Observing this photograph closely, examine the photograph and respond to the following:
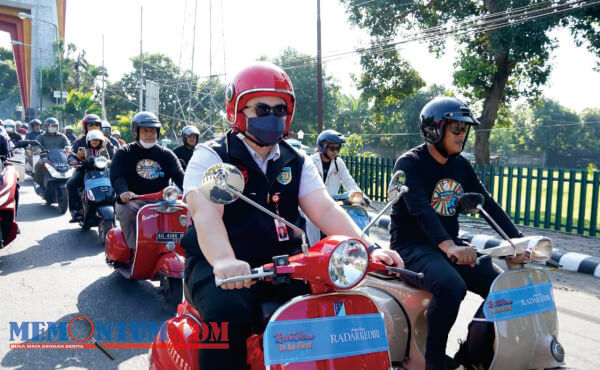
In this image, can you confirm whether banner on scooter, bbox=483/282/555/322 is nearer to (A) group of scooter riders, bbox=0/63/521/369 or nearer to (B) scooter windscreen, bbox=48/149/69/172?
(A) group of scooter riders, bbox=0/63/521/369

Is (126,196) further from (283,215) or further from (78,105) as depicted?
(78,105)

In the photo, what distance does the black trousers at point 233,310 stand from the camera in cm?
212

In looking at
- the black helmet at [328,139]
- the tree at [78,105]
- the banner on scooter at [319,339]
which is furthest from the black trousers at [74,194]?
the tree at [78,105]

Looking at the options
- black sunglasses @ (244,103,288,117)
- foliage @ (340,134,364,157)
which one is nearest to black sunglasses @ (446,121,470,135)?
black sunglasses @ (244,103,288,117)

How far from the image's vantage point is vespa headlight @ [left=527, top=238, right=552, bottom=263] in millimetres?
2744

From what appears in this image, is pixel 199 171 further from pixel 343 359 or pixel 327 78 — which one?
pixel 327 78

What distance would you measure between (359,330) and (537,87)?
49.1 ft

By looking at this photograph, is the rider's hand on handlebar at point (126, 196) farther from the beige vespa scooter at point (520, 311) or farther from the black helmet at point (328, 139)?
the beige vespa scooter at point (520, 311)

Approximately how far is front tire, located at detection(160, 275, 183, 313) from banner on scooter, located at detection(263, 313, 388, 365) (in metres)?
3.08

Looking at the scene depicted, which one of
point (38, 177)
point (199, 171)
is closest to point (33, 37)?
→ point (38, 177)

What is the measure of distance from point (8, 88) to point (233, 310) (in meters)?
91.8

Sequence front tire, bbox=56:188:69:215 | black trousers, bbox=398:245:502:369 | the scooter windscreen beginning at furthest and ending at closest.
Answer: the scooter windscreen
front tire, bbox=56:188:69:215
black trousers, bbox=398:245:502:369

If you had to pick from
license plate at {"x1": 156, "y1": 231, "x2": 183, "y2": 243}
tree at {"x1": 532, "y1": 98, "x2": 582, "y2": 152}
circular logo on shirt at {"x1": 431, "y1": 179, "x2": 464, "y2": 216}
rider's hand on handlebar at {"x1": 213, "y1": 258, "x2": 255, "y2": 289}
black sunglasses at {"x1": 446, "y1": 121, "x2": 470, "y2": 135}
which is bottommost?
license plate at {"x1": 156, "y1": 231, "x2": 183, "y2": 243}

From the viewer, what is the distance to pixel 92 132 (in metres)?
8.48
